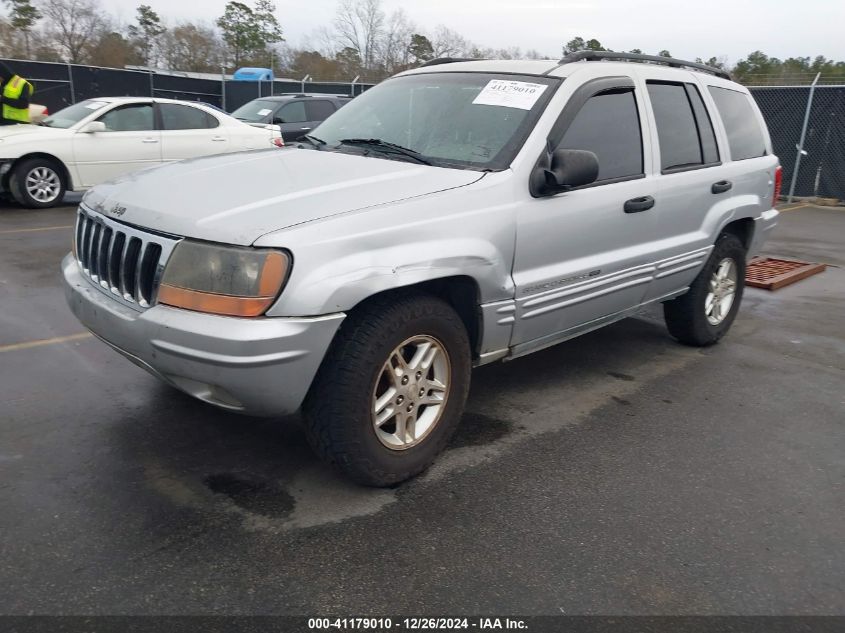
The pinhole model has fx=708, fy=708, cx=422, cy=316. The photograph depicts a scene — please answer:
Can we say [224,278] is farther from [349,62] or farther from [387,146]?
[349,62]

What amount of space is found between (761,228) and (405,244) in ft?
12.2

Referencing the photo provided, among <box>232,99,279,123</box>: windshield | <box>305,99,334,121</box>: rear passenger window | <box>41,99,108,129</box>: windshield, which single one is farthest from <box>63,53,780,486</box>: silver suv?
<box>305,99,334,121</box>: rear passenger window

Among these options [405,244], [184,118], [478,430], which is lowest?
[478,430]

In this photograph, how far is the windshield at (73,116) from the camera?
9.98 m

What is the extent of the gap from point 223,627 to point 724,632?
165 cm

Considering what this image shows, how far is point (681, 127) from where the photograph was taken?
15.1 ft

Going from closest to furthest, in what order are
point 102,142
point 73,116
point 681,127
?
point 681,127
point 102,142
point 73,116

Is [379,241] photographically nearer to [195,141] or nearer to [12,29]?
[195,141]

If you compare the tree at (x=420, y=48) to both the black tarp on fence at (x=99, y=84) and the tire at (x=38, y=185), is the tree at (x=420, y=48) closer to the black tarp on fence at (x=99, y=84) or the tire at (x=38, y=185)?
the black tarp on fence at (x=99, y=84)

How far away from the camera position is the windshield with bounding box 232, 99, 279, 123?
1345cm

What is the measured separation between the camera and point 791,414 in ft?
13.8

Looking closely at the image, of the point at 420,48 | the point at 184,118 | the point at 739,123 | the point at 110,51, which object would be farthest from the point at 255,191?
the point at 110,51

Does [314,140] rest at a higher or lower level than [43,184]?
higher

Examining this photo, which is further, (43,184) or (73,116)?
(73,116)
